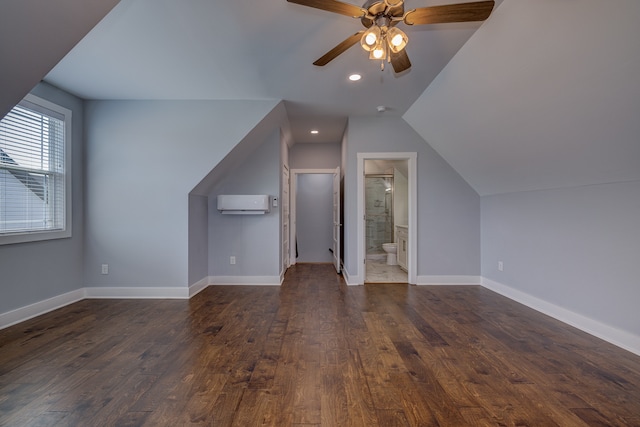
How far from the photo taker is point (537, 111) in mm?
2689

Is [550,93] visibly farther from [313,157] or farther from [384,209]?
[384,209]

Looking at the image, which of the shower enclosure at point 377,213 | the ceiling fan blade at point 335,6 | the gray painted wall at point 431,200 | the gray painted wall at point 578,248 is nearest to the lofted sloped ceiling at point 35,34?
the ceiling fan blade at point 335,6

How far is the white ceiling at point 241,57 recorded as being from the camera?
2.30 metres

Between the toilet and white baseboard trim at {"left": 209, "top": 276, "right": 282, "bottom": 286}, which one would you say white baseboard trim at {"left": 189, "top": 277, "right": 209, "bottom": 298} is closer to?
white baseboard trim at {"left": 209, "top": 276, "right": 282, "bottom": 286}

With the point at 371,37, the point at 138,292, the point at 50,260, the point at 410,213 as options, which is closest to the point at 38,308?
the point at 50,260

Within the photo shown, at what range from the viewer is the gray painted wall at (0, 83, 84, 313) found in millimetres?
3039

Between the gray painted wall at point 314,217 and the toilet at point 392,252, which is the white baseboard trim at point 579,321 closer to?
the toilet at point 392,252

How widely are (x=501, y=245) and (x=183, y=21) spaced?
4.48m

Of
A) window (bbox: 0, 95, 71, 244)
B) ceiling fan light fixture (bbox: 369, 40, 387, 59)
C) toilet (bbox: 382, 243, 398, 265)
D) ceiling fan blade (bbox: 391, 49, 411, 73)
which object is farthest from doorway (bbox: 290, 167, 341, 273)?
ceiling fan light fixture (bbox: 369, 40, 387, 59)

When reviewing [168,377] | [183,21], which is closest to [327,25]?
[183,21]

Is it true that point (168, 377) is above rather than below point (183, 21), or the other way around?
below

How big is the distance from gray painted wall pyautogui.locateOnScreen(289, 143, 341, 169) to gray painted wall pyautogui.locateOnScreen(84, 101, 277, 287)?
90.3 inches

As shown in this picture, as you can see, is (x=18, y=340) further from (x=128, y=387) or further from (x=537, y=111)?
(x=537, y=111)

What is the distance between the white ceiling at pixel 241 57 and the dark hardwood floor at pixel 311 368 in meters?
2.57
